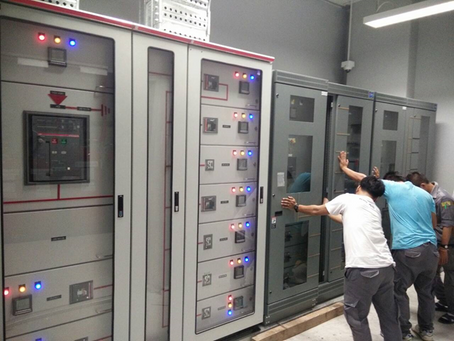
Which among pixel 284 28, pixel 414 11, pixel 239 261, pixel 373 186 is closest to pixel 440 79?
pixel 414 11

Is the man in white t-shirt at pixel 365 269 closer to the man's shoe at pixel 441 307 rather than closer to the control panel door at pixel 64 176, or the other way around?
the man's shoe at pixel 441 307

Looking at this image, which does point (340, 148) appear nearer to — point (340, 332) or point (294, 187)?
point (294, 187)

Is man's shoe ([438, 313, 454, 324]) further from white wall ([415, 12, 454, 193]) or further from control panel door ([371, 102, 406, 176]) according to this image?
white wall ([415, 12, 454, 193])

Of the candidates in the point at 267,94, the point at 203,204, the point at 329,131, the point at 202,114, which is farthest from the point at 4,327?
the point at 329,131

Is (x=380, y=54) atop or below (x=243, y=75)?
atop

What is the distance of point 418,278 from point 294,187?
127 cm

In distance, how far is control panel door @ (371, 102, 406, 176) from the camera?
3.78m

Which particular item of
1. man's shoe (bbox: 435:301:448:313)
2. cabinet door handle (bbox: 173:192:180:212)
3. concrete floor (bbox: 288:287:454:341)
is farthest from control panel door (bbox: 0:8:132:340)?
man's shoe (bbox: 435:301:448:313)

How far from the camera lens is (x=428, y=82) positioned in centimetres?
447

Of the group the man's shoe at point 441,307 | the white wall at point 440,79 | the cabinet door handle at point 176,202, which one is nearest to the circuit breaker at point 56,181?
the cabinet door handle at point 176,202

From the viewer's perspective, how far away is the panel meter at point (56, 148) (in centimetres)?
187

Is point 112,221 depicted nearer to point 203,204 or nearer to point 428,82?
point 203,204

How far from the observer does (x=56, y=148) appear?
1.95 m

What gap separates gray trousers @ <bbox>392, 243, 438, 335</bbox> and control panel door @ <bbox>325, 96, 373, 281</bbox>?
750mm
